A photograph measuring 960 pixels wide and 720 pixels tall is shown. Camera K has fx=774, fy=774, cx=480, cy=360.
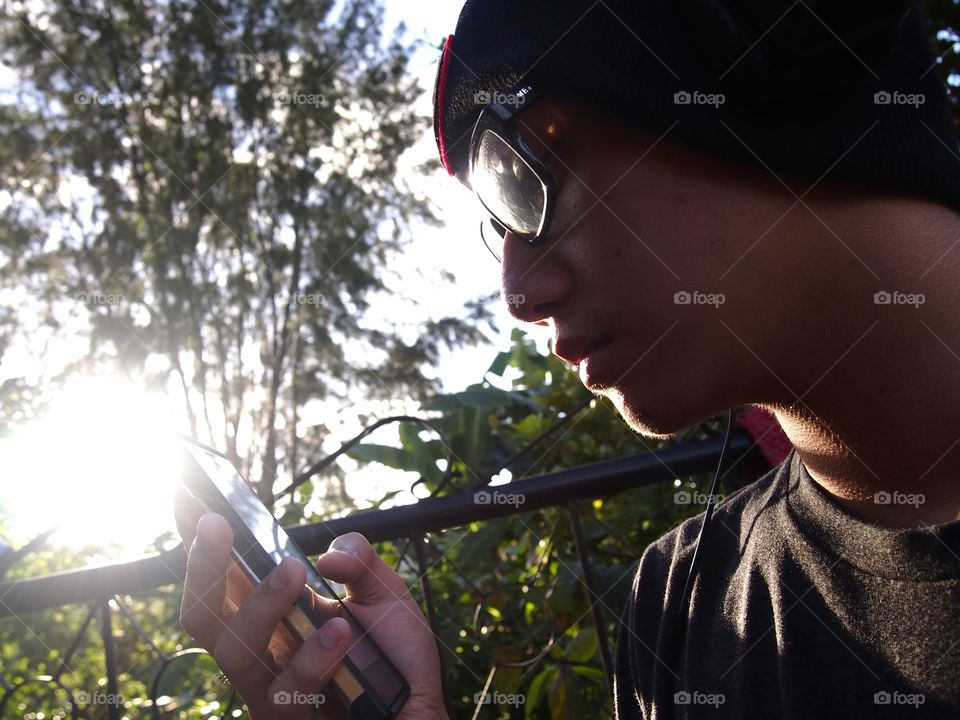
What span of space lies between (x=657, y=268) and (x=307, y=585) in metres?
0.73

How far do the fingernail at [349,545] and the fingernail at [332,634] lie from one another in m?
0.17

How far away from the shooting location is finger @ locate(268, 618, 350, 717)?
1068 mm

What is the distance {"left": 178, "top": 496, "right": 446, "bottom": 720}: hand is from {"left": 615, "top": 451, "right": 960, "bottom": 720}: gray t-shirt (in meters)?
0.38

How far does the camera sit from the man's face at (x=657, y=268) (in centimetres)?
103

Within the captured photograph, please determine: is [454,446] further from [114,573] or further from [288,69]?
[288,69]

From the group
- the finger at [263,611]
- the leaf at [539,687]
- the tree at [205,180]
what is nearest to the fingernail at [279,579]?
the finger at [263,611]

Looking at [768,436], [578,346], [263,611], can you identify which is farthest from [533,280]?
[768,436]

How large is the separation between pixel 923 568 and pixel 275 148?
13627 mm

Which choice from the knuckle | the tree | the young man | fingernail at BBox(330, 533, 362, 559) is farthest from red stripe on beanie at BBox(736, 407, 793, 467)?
the tree

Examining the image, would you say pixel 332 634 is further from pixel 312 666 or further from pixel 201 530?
pixel 201 530

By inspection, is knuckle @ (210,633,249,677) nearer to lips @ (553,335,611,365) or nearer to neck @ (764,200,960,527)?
lips @ (553,335,611,365)

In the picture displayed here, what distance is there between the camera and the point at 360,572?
1247 millimetres

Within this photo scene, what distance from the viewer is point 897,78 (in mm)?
1016

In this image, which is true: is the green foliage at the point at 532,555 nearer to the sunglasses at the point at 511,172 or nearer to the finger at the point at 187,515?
the finger at the point at 187,515
